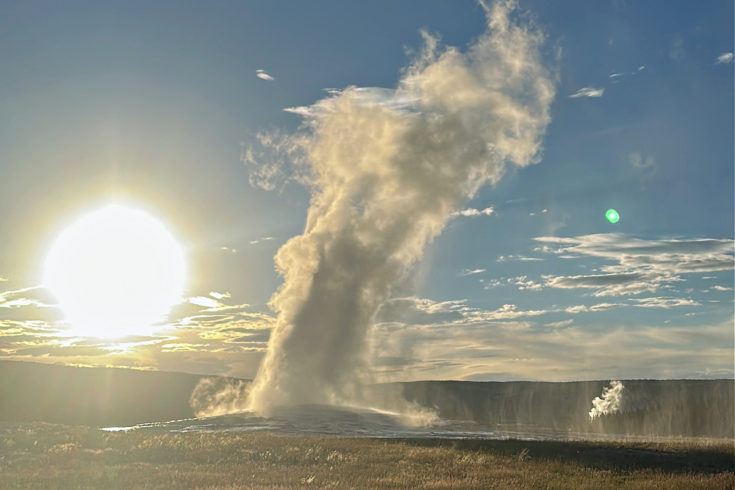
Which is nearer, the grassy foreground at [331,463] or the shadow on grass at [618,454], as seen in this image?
the grassy foreground at [331,463]

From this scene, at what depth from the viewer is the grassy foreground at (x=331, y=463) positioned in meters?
28.5

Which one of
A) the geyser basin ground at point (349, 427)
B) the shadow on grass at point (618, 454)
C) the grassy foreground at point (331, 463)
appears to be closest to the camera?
the grassy foreground at point (331, 463)

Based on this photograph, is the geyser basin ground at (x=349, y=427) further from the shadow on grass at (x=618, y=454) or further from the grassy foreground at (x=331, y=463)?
the grassy foreground at (x=331, y=463)

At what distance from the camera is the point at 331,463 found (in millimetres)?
36031

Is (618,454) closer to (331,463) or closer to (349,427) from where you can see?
(331,463)

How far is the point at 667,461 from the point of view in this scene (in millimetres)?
37250

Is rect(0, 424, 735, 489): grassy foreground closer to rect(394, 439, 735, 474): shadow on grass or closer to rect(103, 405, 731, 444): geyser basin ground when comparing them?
rect(394, 439, 735, 474): shadow on grass

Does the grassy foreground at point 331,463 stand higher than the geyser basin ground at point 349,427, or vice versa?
the grassy foreground at point 331,463

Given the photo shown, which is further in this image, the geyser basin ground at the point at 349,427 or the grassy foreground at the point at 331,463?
the geyser basin ground at the point at 349,427

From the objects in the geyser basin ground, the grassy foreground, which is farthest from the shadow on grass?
the geyser basin ground

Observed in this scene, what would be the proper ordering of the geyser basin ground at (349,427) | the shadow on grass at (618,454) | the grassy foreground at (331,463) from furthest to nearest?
the geyser basin ground at (349,427) → the shadow on grass at (618,454) → the grassy foreground at (331,463)

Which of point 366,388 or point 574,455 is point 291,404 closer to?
point 366,388

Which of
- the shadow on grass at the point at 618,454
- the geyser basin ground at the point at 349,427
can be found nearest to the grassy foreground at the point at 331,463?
the shadow on grass at the point at 618,454

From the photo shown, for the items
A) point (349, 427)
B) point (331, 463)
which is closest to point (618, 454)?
point (331, 463)
